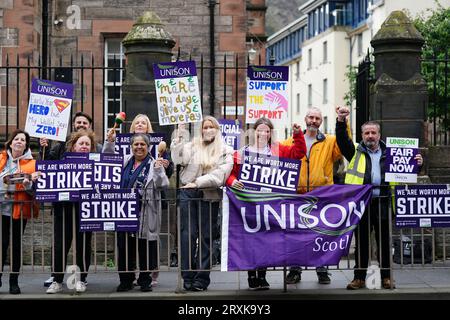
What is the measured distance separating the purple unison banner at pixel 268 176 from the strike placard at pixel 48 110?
9.52 feet

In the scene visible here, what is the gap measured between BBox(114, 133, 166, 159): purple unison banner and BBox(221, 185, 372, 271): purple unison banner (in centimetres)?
189

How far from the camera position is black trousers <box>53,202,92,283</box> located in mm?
11211

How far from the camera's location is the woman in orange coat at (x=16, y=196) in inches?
436

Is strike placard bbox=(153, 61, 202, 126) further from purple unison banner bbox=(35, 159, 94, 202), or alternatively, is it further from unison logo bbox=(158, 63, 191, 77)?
purple unison banner bbox=(35, 159, 94, 202)

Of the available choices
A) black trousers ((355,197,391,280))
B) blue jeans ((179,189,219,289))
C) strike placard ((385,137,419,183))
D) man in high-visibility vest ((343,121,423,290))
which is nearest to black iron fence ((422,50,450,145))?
strike placard ((385,137,419,183))

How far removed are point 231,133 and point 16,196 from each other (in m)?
4.36

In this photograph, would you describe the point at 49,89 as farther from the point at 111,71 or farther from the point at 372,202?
the point at 111,71

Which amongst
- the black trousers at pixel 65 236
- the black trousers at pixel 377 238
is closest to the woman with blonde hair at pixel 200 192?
the black trousers at pixel 65 236

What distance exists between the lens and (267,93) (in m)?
13.0

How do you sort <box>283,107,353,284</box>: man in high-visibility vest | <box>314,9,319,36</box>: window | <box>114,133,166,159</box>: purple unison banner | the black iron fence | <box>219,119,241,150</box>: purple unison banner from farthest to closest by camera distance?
<box>314,9,319,36</box>: window < <box>219,119,241,150</box>: purple unison banner < the black iron fence < <box>114,133,166,159</box>: purple unison banner < <box>283,107,353,284</box>: man in high-visibility vest

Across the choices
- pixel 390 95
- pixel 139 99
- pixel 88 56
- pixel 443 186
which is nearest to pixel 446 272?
pixel 443 186

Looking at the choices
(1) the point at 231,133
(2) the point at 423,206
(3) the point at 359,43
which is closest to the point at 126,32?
(1) the point at 231,133

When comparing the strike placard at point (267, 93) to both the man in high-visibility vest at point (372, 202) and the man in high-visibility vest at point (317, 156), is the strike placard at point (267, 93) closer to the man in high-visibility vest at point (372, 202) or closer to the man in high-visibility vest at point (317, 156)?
the man in high-visibility vest at point (317, 156)
